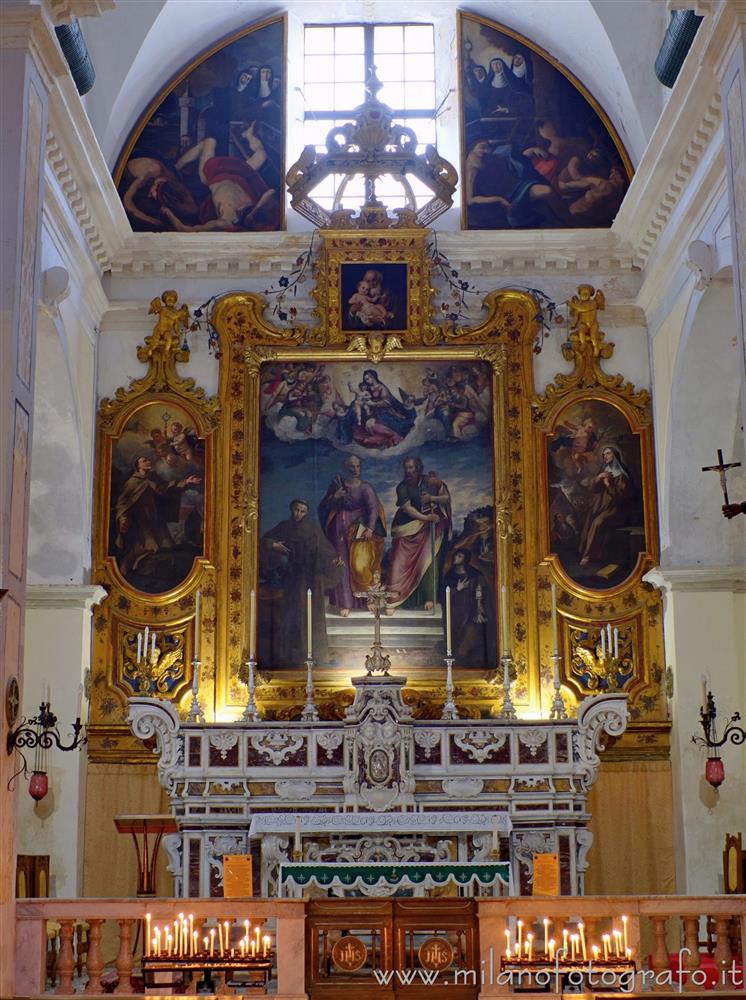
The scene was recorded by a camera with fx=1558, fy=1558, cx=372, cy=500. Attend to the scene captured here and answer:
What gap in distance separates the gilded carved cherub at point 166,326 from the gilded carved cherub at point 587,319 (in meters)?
3.99

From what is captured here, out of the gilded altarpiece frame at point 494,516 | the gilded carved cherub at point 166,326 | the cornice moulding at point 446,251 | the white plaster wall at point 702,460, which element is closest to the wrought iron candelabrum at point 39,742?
the gilded altarpiece frame at point 494,516

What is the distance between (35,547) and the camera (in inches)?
597

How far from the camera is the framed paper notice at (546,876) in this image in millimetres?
12148

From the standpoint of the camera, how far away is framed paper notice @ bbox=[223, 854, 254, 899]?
11.8m

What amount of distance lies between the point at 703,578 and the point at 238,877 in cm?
558

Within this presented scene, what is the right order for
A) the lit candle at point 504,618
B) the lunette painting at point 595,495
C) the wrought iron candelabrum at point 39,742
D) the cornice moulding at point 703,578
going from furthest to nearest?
the lunette painting at point 595,495 < the lit candle at point 504,618 < the cornice moulding at point 703,578 < the wrought iron candelabrum at point 39,742

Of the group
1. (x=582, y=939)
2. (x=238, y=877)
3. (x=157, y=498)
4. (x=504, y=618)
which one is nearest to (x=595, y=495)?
(x=504, y=618)

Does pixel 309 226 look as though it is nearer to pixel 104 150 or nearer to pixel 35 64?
pixel 104 150

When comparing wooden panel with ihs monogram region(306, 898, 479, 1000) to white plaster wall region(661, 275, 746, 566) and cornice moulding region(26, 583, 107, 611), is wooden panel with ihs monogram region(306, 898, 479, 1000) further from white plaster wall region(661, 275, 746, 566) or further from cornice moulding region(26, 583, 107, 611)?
white plaster wall region(661, 275, 746, 566)

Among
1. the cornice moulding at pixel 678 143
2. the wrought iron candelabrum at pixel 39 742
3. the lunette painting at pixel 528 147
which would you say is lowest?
the wrought iron candelabrum at pixel 39 742

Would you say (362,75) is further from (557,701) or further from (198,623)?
(557,701)

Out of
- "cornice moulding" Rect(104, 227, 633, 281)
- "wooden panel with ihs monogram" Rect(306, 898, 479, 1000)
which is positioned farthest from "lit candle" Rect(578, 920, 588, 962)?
"cornice moulding" Rect(104, 227, 633, 281)

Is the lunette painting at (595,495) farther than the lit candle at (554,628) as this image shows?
Yes

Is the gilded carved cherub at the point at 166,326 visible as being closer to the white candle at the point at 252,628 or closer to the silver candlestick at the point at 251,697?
the white candle at the point at 252,628
